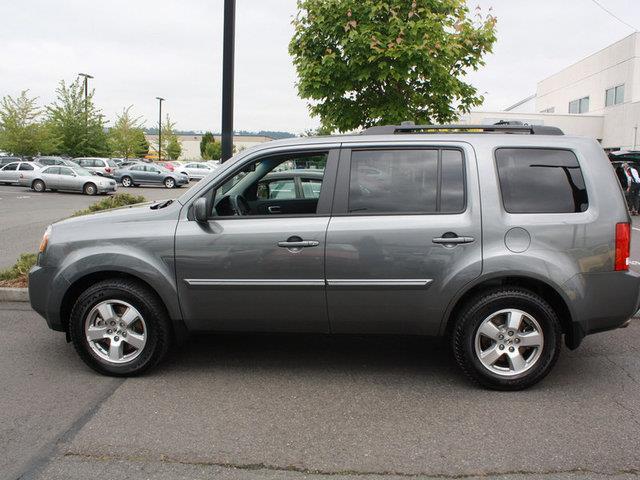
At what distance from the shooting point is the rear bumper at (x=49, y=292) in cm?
445

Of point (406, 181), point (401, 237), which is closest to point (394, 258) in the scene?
point (401, 237)

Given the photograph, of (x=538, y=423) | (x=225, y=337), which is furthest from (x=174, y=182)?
(x=538, y=423)

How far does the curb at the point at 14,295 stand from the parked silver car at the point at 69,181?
22.3 m

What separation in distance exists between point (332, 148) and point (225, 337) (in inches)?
83.5

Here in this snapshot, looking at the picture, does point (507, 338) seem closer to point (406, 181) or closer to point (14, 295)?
point (406, 181)

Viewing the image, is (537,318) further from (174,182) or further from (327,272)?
(174,182)

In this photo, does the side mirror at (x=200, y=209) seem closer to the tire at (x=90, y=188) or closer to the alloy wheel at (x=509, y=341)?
the alloy wheel at (x=509, y=341)

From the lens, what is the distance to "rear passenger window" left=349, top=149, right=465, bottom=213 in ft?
13.9

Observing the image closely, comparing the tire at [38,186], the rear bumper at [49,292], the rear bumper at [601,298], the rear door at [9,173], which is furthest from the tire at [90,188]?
the rear bumper at [601,298]

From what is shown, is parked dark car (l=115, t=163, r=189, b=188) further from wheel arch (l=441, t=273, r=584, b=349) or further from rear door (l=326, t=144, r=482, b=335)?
wheel arch (l=441, t=273, r=584, b=349)

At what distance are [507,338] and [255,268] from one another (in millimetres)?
1795

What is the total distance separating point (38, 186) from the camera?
2912 cm

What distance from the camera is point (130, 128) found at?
211 feet

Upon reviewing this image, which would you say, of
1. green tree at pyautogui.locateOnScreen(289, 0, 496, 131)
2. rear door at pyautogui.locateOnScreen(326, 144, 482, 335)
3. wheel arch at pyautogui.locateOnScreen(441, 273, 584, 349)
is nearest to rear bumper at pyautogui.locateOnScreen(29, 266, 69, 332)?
rear door at pyautogui.locateOnScreen(326, 144, 482, 335)
